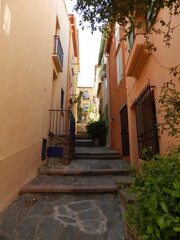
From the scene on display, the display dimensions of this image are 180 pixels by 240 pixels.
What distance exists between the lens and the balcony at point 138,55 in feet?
11.4

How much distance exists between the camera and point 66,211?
280 centimetres

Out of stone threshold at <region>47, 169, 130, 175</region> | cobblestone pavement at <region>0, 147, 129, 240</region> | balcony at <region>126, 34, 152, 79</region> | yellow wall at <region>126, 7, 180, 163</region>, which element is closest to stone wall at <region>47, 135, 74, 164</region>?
stone threshold at <region>47, 169, 130, 175</region>

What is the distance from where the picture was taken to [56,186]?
11.6 feet

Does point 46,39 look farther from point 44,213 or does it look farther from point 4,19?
point 44,213

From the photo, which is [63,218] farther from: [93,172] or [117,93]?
[117,93]

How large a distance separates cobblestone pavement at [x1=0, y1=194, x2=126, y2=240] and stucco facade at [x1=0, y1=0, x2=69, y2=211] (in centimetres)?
41

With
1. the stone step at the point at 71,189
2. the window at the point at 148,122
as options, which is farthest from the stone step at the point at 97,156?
the stone step at the point at 71,189

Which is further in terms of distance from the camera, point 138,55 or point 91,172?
point 91,172

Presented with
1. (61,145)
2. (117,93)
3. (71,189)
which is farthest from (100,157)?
(117,93)

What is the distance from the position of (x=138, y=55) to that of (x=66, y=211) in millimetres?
3818

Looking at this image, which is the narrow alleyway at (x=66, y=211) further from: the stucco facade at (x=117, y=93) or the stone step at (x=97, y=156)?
the stucco facade at (x=117, y=93)

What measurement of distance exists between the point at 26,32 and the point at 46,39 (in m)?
1.80

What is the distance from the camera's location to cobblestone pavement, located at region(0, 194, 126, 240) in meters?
2.21

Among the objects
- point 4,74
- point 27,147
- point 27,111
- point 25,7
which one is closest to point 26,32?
point 25,7
